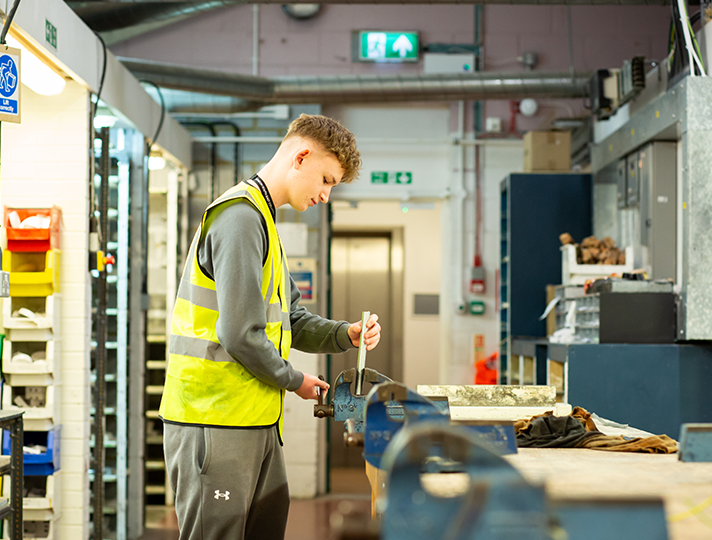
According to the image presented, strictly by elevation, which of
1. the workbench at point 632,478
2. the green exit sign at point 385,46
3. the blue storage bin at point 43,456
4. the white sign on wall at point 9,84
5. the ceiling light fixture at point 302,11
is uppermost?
the ceiling light fixture at point 302,11

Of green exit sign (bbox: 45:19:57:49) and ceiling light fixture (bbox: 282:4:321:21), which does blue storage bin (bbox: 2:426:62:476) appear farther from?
ceiling light fixture (bbox: 282:4:321:21)

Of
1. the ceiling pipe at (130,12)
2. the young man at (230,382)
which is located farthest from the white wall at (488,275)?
the young man at (230,382)

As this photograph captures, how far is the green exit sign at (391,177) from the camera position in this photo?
6.11 m

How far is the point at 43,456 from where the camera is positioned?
326 centimetres

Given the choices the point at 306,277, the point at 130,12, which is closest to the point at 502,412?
the point at 306,277

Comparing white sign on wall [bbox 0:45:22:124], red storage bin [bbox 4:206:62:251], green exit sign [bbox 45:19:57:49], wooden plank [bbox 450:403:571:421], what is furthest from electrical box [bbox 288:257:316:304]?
wooden plank [bbox 450:403:571:421]

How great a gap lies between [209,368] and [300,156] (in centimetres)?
63

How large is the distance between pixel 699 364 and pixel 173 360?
9.26 feet

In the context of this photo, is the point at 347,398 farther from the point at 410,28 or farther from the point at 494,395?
the point at 410,28

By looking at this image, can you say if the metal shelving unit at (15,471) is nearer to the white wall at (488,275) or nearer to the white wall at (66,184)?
the white wall at (66,184)

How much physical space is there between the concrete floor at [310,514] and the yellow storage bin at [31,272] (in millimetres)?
2075

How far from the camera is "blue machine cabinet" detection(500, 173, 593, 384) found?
529cm

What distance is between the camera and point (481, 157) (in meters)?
6.11

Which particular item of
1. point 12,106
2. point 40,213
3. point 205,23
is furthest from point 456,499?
point 205,23
